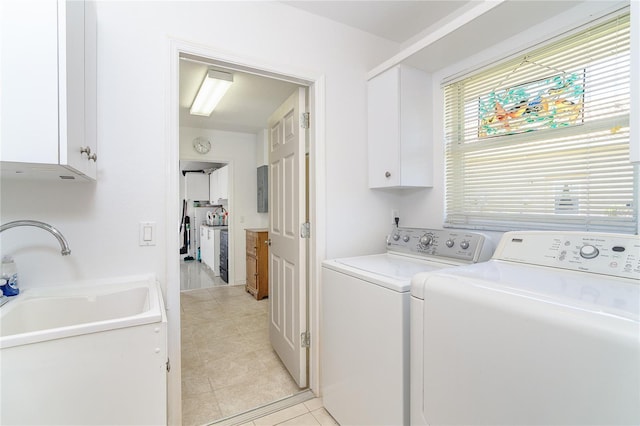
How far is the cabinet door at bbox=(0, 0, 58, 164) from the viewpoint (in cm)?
85

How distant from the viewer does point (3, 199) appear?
3.97ft

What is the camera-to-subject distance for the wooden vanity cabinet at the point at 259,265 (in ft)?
12.8

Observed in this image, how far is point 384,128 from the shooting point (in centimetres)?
193

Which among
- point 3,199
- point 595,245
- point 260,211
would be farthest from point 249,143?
point 595,245

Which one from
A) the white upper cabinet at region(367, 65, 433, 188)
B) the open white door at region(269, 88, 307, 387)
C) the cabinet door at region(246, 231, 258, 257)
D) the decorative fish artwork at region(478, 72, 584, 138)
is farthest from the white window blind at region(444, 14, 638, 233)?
the cabinet door at region(246, 231, 258, 257)

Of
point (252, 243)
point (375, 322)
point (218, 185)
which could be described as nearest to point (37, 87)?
point (375, 322)

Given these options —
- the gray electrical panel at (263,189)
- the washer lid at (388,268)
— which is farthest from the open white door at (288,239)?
the gray electrical panel at (263,189)

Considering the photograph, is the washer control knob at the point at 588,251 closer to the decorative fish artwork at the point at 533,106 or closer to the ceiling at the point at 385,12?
the decorative fish artwork at the point at 533,106

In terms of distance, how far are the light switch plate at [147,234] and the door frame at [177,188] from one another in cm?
6

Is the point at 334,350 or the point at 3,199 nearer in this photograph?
the point at 3,199

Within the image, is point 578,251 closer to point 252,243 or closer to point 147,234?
point 147,234

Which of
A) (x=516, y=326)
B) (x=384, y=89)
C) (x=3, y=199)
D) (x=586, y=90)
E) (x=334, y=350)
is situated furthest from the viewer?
(x=384, y=89)

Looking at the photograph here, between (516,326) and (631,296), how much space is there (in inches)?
13.1

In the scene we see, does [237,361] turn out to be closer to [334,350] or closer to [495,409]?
[334,350]
